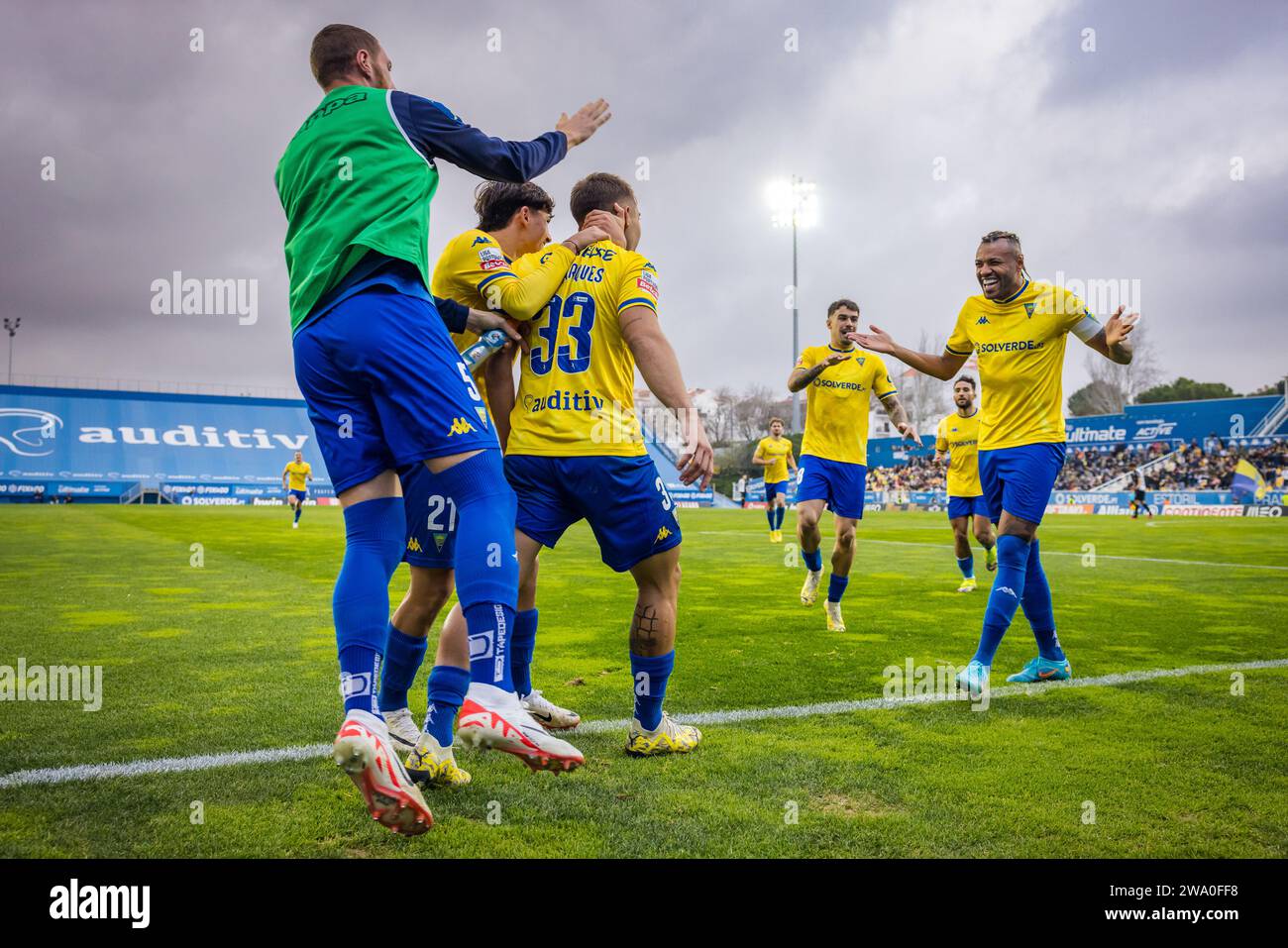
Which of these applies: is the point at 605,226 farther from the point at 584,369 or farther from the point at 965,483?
the point at 965,483

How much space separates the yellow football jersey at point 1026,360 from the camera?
207 inches

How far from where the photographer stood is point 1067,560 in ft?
43.7

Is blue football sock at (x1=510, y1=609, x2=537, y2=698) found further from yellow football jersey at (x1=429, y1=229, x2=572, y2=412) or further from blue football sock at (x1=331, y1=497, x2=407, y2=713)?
blue football sock at (x1=331, y1=497, x2=407, y2=713)

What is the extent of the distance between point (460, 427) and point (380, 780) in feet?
3.33

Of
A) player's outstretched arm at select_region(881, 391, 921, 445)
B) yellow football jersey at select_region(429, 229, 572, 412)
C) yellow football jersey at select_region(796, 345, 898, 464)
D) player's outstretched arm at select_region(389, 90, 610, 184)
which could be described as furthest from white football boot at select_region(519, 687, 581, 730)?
player's outstretched arm at select_region(881, 391, 921, 445)

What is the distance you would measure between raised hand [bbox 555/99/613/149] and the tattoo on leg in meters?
1.83

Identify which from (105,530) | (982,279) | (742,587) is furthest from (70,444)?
(982,279)

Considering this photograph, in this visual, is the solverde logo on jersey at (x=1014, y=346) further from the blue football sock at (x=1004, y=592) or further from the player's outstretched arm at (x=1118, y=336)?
the blue football sock at (x=1004, y=592)

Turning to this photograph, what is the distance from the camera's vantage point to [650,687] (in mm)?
3500

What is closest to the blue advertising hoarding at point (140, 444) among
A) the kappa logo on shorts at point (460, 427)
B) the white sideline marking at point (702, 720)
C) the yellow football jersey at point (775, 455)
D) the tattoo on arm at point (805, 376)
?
the yellow football jersey at point (775, 455)
